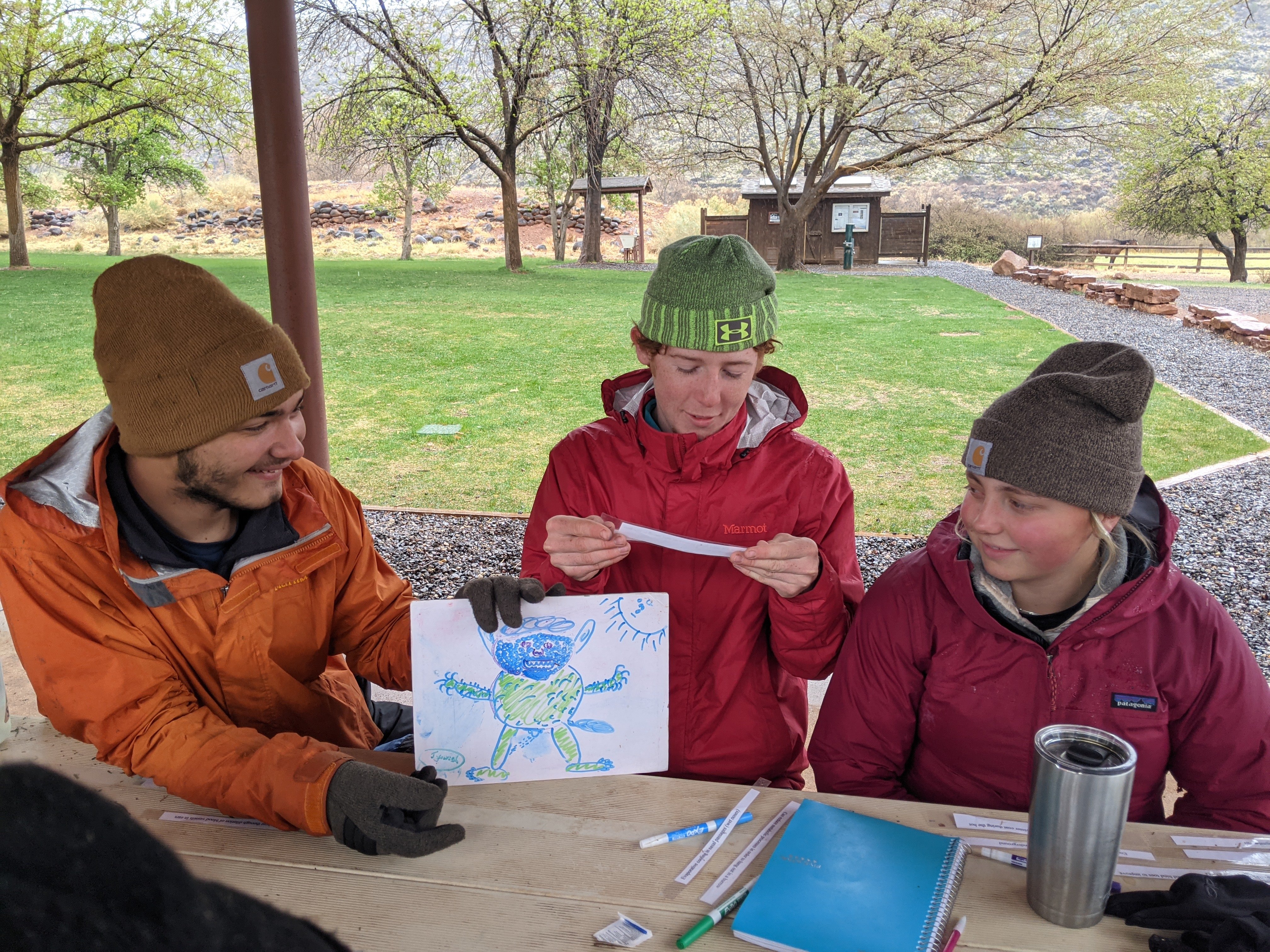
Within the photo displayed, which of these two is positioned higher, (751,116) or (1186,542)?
(751,116)

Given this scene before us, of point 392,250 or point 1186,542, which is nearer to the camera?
point 1186,542

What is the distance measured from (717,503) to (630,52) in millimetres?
14474

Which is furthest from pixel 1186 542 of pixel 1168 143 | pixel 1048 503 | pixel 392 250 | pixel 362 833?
pixel 392 250

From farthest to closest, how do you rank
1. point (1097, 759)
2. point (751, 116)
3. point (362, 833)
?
point (751, 116), point (362, 833), point (1097, 759)

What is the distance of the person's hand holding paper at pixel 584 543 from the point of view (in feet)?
5.82

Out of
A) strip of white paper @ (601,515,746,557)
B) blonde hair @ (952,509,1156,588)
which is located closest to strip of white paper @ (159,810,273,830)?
A: strip of white paper @ (601,515,746,557)

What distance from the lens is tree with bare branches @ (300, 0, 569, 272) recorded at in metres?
15.9

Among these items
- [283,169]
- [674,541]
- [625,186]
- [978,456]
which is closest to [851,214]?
[625,186]

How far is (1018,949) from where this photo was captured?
1.15m

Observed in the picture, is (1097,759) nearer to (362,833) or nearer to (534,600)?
(534,600)

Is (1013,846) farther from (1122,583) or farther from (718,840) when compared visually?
(1122,583)

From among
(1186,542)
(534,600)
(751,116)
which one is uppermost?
(751,116)

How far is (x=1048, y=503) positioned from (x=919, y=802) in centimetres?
61

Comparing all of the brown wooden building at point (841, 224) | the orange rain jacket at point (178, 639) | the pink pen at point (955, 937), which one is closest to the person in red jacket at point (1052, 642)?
the pink pen at point (955, 937)
